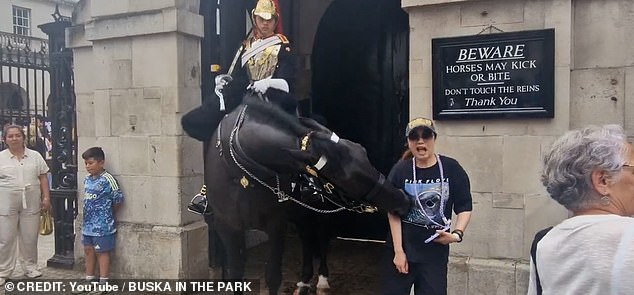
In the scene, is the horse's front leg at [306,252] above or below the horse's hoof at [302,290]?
above

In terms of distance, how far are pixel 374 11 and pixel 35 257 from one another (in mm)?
5359

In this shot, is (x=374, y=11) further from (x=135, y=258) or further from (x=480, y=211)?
(x=135, y=258)

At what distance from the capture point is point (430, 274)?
3238 mm

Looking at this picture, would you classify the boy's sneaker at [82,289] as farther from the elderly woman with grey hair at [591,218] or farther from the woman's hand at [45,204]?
the elderly woman with grey hair at [591,218]

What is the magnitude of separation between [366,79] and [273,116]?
4.18 m

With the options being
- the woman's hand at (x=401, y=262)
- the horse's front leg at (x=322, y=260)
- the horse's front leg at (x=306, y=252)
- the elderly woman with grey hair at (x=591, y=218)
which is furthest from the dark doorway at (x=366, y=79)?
the elderly woman with grey hair at (x=591, y=218)

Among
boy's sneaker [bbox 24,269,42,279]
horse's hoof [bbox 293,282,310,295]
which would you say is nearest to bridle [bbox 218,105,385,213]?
horse's hoof [bbox 293,282,310,295]

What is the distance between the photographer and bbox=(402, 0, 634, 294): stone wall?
3.91 metres

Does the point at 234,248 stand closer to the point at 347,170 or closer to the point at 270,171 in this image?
the point at 270,171

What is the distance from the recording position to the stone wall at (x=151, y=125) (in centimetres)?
535

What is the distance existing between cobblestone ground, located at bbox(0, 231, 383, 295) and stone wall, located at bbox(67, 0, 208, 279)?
68 cm

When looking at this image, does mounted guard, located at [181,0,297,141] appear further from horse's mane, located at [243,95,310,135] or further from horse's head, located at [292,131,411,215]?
horse's head, located at [292,131,411,215]

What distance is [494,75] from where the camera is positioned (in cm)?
415

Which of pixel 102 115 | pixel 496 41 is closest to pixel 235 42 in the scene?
pixel 102 115
